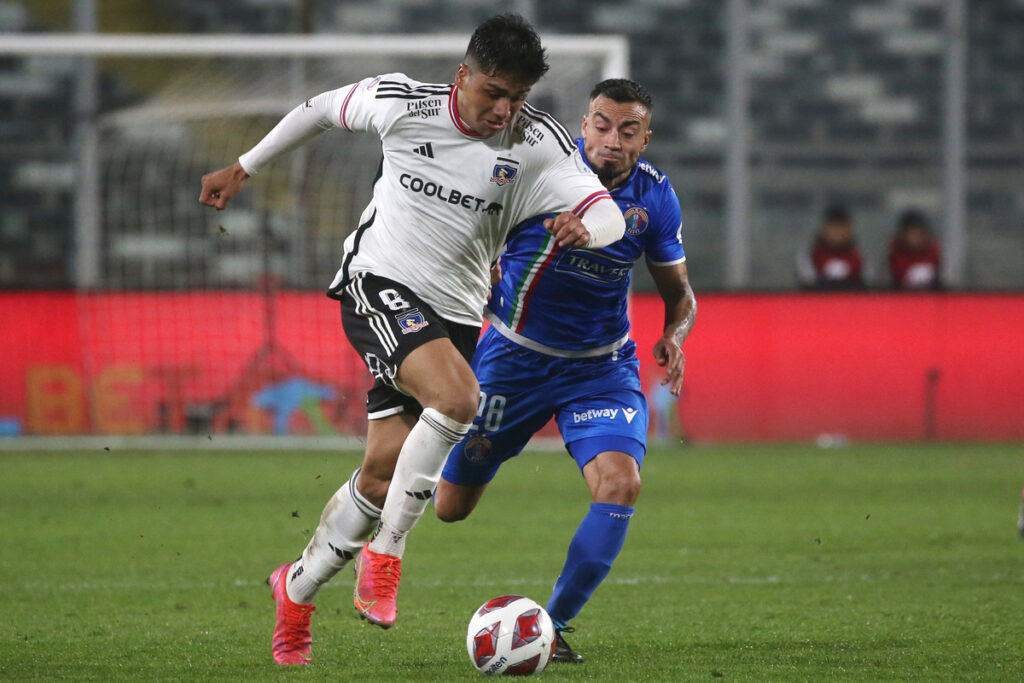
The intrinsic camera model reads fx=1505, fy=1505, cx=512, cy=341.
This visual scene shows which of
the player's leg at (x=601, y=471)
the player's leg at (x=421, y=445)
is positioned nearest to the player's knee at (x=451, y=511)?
the player's leg at (x=601, y=471)

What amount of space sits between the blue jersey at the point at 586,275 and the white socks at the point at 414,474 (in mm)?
1088

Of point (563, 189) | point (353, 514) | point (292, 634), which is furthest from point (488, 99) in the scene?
point (292, 634)

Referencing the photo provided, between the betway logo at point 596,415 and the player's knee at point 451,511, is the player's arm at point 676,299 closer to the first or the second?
the betway logo at point 596,415

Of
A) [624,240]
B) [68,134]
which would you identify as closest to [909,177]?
[68,134]

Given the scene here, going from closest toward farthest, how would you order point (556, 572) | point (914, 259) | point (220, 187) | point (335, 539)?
1. point (335, 539)
2. point (220, 187)
3. point (556, 572)
4. point (914, 259)

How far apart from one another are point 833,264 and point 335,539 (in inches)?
443

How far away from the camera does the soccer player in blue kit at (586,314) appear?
5.66 m

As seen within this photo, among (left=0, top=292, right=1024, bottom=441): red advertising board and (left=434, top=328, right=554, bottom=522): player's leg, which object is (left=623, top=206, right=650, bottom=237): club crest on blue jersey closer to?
(left=434, top=328, right=554, bottom=522): player's leg

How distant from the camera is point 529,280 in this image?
5.77 m

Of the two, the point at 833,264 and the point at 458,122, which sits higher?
the point at 458,122

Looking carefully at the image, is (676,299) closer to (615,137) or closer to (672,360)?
(672,360)

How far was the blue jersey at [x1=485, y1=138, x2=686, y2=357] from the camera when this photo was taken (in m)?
5.68

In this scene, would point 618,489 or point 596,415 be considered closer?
point 618,489

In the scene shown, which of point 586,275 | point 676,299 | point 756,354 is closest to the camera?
point 586,275
